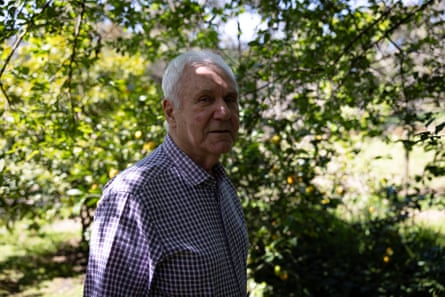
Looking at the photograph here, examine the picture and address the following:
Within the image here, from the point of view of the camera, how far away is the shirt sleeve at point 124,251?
1.32m

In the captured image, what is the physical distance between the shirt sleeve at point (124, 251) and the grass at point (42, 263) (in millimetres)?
3716

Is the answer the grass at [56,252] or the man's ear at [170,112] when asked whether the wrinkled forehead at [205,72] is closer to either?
the man's ear at [170,112]

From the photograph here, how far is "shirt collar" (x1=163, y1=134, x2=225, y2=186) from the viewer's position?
5.10 ft

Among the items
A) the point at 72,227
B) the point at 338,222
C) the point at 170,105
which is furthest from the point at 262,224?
the point at 72,227

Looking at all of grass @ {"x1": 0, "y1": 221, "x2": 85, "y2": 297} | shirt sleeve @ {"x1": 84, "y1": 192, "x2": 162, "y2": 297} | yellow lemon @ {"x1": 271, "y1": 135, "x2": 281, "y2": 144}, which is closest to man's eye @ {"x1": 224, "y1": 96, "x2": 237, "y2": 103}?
shirt sleeve @ {"x1": 84, "y1": 192, "x2": 162, "y2": 297}

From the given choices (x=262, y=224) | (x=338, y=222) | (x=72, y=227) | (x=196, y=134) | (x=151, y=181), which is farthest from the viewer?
(x=72, y=227)

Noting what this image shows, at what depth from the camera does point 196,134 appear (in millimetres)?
1602

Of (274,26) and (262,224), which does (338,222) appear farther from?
(274,26)

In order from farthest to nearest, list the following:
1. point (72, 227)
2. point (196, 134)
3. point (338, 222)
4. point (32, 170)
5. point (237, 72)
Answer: point (72, 227) < point (338, 222) < point (32, 170) < point (237, 72) < point (196, 134)

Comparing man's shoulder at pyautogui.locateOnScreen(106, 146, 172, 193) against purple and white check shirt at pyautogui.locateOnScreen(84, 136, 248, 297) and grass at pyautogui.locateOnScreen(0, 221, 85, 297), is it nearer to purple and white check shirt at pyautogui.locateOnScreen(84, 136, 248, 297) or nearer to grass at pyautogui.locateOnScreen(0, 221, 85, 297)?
purple and white check shirt at pyautogui.locateOnScreen(84, 136, 248, 297)

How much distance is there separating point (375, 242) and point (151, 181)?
11.8 feet

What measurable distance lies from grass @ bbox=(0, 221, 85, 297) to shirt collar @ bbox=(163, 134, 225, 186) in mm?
3632

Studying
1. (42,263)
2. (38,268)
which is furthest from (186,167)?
(42,263)

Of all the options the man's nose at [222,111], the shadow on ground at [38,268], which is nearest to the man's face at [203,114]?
the man's nose at [222,111]
